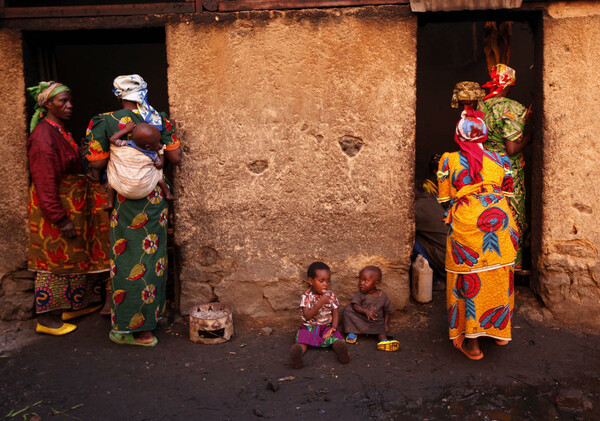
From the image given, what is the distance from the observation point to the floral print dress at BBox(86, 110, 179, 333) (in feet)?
11.3

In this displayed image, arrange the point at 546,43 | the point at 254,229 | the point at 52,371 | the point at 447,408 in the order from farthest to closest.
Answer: the point at 254,229 < the point at 546,43 < the point at 52,371 < the point at 447,408

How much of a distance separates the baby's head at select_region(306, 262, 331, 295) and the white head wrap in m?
1.42

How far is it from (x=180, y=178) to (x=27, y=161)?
1.15 meters

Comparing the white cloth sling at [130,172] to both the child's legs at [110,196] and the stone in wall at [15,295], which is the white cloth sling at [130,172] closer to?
the child's legs at [110,196]

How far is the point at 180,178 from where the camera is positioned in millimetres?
3771

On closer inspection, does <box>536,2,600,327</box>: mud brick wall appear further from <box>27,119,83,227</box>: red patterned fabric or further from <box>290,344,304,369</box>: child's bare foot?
<box>27,119,83,227</box>: red patterned fabric

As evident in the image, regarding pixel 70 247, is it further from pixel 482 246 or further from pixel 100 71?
pixel 100 71

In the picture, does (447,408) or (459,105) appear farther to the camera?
(459,105)

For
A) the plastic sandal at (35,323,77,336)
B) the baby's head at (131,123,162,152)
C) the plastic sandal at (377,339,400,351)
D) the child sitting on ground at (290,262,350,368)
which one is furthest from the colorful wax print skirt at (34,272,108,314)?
the plastic sandal at (377,339,400,351)

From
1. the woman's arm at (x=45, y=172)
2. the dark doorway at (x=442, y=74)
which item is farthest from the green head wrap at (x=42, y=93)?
the dark doorway at (x=442, y=74)

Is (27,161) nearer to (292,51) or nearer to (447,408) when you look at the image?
(292,51)

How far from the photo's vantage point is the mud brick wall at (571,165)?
11.6 ft

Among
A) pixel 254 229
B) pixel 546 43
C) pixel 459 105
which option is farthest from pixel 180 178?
pixel 546 43

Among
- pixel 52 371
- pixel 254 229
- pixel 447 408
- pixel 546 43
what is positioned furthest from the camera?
pixel 254 229
